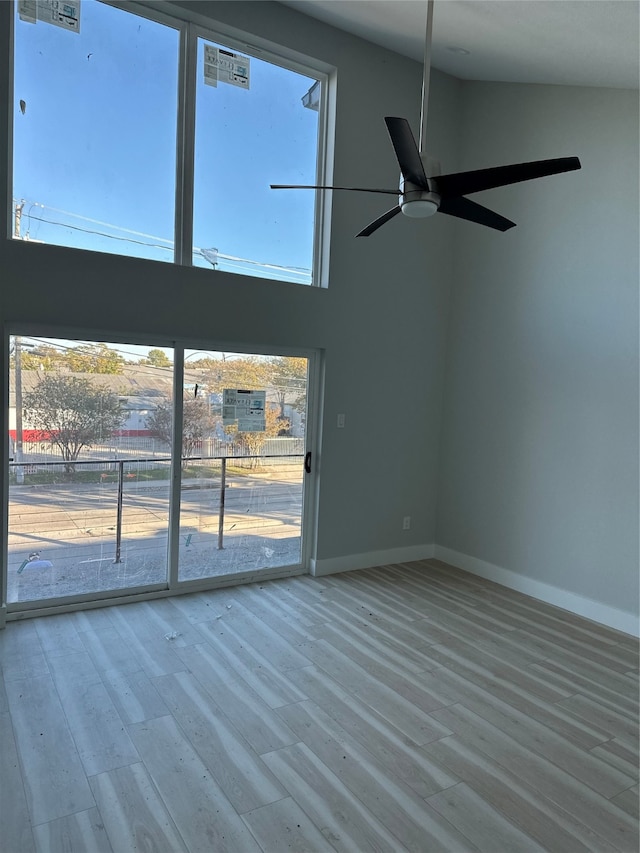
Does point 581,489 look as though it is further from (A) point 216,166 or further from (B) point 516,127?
(A) point 216,166

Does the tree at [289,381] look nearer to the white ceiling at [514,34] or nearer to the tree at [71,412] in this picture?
the tree at [71,412]

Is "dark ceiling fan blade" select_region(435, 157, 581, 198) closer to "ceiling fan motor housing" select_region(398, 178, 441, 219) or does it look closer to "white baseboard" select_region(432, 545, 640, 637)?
"ceiling fan motor housing" select_region(398, 178, 441, 219)

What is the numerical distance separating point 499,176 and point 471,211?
0.34 metres

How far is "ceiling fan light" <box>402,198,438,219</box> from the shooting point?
2502 millimetres

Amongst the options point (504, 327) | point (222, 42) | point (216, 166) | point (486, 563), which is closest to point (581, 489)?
point (486, 563)

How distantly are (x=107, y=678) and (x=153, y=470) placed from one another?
4.91ft

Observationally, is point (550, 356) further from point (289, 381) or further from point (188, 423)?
point (188, 423)

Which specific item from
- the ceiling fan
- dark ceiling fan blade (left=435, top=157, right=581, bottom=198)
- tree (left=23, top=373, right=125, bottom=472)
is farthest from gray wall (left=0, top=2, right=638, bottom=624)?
dark ceiling fan blade (left=435, top=157, right=581, bottom=198)

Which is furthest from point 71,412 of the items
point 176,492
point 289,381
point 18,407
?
point 289,381

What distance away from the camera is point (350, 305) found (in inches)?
184

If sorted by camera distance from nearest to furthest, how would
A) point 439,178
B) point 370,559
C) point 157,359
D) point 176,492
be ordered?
1. point 439,178
2. point 157,359
3. point 176,492
4. point 370,559

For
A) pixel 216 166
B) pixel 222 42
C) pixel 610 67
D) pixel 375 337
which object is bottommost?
pixel 375 337

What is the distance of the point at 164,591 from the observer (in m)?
4.12

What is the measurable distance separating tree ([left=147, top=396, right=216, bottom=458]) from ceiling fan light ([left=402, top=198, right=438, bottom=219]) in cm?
223
